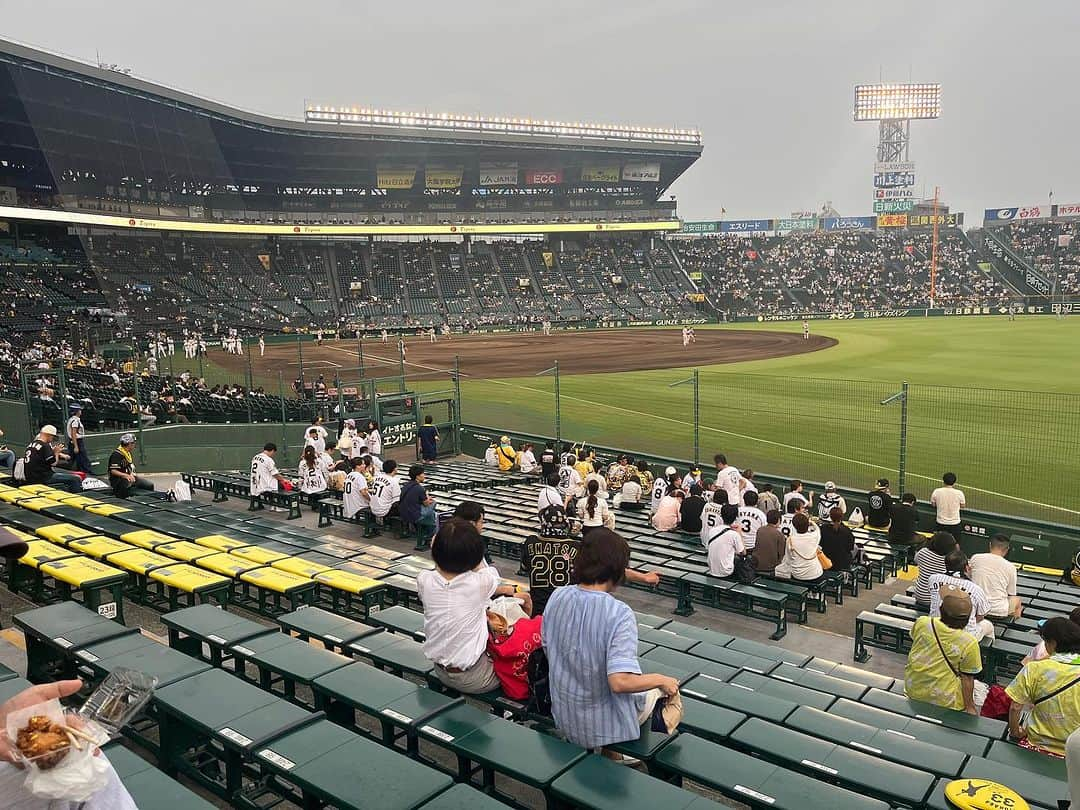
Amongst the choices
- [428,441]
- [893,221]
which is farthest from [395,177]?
[428,441]

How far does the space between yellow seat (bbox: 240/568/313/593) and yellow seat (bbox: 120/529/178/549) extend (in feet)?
6.04

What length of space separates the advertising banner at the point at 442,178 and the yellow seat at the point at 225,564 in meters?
73.5

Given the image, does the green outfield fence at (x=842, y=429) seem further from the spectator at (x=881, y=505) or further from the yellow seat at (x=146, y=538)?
the yellow seat at (x=146, y=538)

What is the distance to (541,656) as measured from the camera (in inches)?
175

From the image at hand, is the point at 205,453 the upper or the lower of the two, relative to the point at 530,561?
lower

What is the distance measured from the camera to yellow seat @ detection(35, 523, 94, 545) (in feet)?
26.9

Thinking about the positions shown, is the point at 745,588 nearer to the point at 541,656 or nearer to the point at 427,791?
the point at 541,656

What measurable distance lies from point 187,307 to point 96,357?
25.2m

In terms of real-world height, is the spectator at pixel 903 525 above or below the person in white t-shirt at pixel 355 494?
below

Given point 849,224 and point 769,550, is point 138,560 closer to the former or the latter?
point 769,550

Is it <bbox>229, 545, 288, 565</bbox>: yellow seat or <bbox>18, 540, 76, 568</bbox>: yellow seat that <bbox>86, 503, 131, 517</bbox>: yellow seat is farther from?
<bbox>229, 545, 288, 565</bbox>: yellow seat

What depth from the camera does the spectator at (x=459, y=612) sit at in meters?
4.57

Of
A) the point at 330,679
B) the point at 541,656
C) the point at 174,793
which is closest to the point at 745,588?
the point at 541,656

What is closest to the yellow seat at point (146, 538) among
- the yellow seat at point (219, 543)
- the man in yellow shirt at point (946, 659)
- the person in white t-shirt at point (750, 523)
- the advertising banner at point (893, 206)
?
the yellow seat at point (219, 543)
